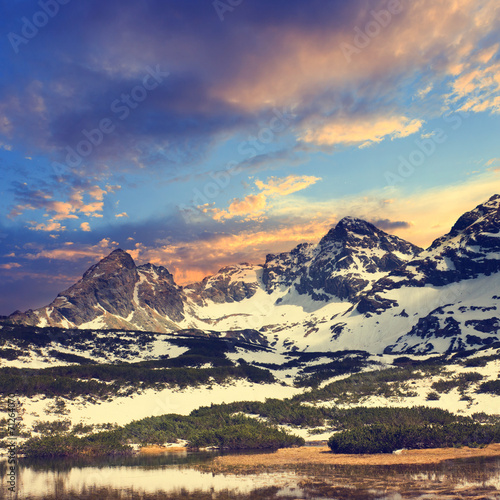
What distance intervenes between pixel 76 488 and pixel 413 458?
33962 millimetres

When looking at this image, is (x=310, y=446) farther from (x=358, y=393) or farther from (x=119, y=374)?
(x=119, y=374)

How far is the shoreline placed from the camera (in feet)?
168

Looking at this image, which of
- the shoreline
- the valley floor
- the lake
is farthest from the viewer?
the shoreline

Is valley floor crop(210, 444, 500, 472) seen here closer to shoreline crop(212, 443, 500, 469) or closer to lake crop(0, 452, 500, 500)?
shoreline crop(212, 443, 500, 469)

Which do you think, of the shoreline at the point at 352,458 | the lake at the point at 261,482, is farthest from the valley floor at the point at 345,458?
the lake at the point at 261,482

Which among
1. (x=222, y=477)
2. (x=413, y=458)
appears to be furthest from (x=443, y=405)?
(x=222, y=477)

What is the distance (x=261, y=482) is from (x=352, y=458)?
1669cm

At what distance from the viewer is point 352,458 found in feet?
179

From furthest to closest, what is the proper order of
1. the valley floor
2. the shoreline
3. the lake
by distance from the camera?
1. the shoreline
2. the valley floor
3. the lake

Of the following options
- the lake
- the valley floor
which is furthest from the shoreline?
the lake

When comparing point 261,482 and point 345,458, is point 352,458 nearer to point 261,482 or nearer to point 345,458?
point 345,458

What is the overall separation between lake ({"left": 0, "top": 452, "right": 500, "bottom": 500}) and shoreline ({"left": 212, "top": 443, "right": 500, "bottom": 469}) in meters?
2.71

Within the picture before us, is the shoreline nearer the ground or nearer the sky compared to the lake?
nearer the ground

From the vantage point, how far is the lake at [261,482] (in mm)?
35938
